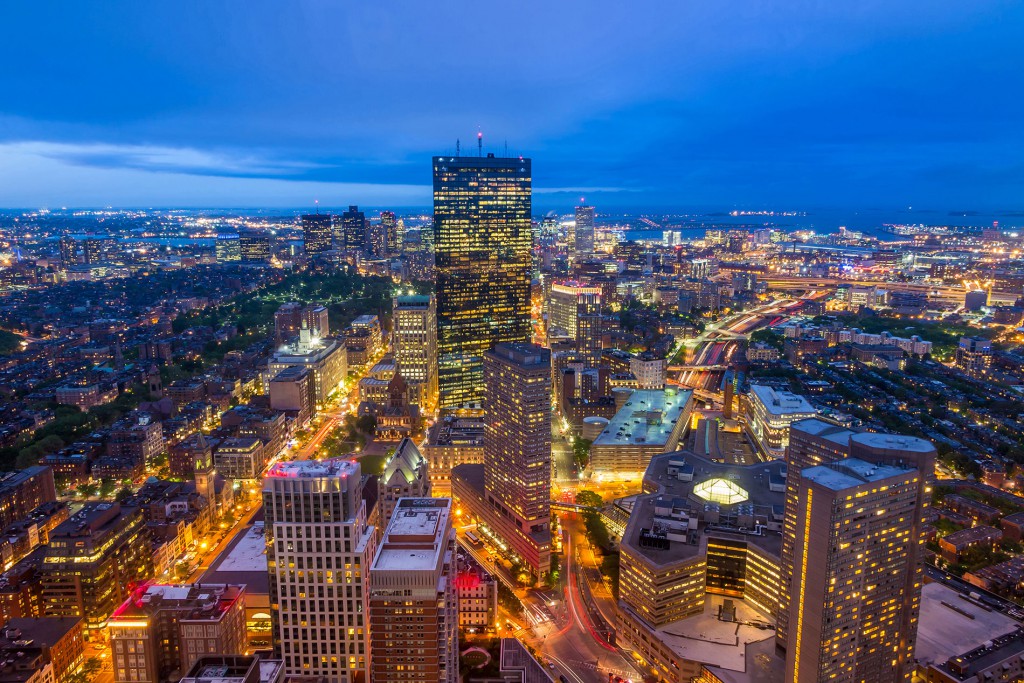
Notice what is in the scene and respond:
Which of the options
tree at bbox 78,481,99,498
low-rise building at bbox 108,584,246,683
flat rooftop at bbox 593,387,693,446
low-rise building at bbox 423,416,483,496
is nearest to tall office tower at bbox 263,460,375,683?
low-rise building at bbox 108,584,246,683

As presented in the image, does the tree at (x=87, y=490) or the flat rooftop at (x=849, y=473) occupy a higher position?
the flat rooftop at (x=849, y=473)

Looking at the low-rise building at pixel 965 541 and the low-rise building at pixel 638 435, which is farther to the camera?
the low-rise building at pixel 638 435

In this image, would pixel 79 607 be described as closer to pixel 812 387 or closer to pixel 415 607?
pixel 415 607

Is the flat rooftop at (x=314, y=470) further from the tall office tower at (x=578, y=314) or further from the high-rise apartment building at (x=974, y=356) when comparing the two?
the high-rise apartment building at (x=974, y=356)

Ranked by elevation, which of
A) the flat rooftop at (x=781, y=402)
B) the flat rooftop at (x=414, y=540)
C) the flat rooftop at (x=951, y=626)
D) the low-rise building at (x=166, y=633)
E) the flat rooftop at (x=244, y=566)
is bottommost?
the flat rooftop at (x=951, y=626)

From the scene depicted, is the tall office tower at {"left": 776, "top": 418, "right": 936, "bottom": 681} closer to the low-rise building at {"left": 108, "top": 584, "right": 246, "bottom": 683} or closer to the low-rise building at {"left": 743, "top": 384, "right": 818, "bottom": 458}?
the low-rise building at {"left": 108, "top": 584, "right": 246, "bottom": 683}

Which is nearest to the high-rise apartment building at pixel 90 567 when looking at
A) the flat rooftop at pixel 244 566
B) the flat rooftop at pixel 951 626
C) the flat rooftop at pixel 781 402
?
the flat rooftop at pixel 244 566
